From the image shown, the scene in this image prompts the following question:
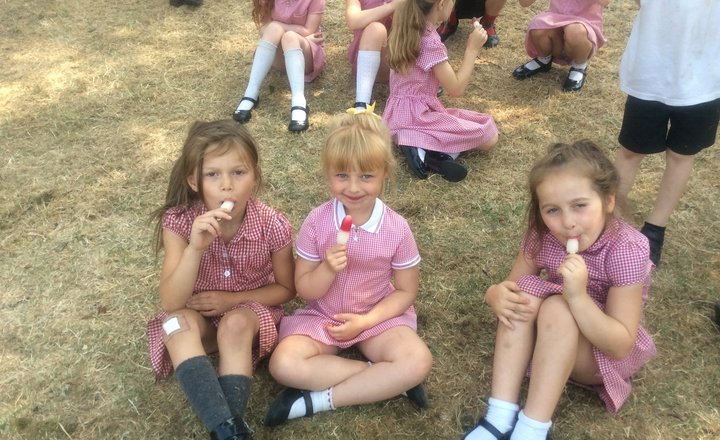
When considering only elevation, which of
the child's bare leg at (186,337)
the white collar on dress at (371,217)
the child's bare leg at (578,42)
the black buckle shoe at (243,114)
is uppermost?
the white collar on dress at (371,217)

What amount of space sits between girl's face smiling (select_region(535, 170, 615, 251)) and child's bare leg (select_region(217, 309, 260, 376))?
102 cm

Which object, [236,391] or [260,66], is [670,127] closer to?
[236,391]

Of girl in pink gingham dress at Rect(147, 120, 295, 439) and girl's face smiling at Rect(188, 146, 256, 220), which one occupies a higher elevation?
girl's face smiling at Rect(188, 146, 256, 220)

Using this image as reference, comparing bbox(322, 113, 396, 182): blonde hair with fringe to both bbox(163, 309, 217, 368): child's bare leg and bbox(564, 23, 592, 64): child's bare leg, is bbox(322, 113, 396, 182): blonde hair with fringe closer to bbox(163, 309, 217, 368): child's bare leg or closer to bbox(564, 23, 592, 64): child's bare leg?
bbox(163, 309, 217, 368): child's bare leg

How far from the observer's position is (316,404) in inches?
81.4

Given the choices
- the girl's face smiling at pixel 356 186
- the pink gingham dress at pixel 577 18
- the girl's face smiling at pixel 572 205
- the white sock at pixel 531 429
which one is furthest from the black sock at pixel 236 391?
the pink gingham dress at pixel 577 18

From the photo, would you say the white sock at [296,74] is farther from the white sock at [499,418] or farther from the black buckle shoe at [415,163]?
the white sock at [499,418]

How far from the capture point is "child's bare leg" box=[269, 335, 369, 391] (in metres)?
2.06

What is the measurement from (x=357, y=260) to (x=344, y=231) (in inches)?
9.5

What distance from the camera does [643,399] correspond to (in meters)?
2.13

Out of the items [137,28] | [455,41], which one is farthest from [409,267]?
[137,28]

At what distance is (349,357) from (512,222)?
3.65 ft

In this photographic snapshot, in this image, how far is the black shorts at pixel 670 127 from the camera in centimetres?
241

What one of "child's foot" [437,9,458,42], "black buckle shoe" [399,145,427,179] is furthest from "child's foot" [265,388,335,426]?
"child's foot" [437,9,458,42]
